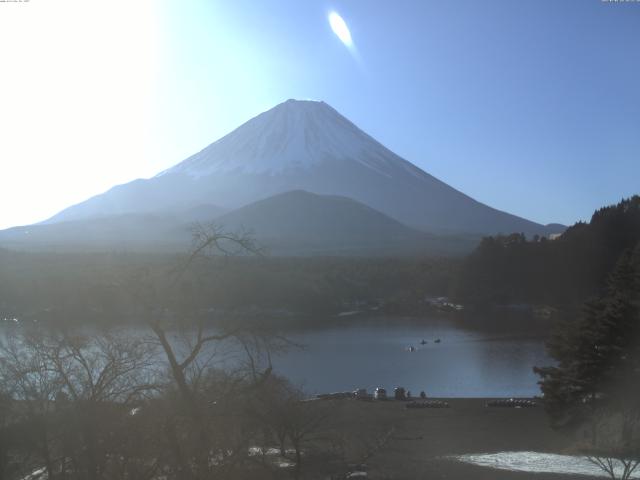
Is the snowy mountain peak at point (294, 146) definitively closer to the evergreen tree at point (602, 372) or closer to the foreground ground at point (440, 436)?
the foreground ground at point (440, 436)

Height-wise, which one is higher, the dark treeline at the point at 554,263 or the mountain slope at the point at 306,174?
the mountain slope at the point at 306,174

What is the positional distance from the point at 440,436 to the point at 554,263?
27.5m

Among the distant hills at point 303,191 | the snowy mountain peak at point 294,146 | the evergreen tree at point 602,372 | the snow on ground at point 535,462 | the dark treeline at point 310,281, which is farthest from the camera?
the snowy mountain peak at point 294,146

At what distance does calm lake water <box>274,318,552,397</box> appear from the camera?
17.5 metres

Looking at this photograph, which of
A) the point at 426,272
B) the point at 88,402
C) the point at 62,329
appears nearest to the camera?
the point at 88,402

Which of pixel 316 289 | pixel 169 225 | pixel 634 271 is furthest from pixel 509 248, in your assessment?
pixel 169 225

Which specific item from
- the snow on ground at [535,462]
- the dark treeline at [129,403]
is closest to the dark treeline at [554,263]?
the snow on ground at [535,462]

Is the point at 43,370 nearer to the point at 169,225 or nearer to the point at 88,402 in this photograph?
the point at 88,402

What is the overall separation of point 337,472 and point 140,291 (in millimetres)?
5145

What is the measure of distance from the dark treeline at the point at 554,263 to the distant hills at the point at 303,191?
3527 centimetres

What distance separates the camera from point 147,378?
14.8ft

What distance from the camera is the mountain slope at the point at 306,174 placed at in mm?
91438

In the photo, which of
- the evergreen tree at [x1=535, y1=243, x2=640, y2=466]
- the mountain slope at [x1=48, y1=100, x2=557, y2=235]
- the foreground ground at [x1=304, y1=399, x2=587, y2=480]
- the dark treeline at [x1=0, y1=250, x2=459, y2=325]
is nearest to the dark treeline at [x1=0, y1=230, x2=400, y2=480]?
the foreground ground at [x1=304, y1=399, x2=587, y2=480]

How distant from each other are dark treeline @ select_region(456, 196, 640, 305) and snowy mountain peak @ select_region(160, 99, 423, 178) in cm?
5436
